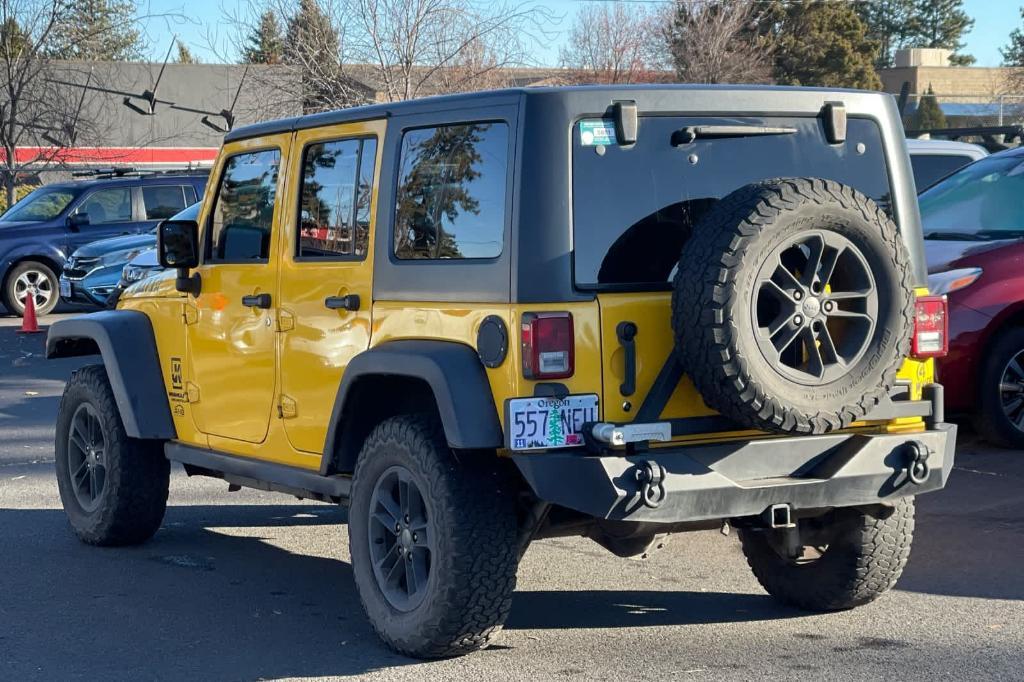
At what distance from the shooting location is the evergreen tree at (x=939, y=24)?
94.6m

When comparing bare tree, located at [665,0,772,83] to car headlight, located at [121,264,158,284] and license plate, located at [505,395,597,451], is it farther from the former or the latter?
license plate, located at [505,395,597,451]

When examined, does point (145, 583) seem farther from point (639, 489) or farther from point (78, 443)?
point (639, 489)

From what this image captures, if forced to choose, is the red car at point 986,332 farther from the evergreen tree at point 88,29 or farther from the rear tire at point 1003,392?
the evergreen tree at point 88,29

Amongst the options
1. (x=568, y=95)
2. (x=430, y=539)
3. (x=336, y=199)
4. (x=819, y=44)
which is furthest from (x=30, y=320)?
(x=819, y=44)

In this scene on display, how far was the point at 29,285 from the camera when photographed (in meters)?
20.8

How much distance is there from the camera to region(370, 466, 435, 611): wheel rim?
516cm

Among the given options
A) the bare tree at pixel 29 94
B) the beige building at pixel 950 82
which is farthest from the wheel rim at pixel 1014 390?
the beige building at pixel 950 82

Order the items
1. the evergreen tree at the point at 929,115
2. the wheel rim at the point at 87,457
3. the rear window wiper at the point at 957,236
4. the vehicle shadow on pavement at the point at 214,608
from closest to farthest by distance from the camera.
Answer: the vehicle shadow on pavement at the point at 214,608
the wheel rim at the point at 87,457
the rear window wiper at the point at 957,236
the evergreen tree at the point at 929,115

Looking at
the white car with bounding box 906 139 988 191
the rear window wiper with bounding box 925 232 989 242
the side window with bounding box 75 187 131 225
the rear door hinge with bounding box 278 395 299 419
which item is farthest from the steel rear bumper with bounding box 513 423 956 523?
the side window with bounding box 75 187 131 225

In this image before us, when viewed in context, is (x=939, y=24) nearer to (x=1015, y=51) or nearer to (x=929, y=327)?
(x=1015, y=51)

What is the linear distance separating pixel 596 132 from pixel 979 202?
234 inches

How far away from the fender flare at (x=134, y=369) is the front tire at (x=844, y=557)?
291 centimetres

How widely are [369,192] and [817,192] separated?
70.7 inches

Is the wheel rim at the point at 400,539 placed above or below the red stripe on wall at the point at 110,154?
below
